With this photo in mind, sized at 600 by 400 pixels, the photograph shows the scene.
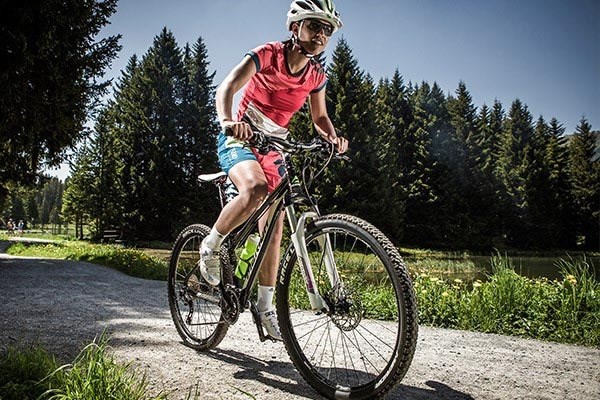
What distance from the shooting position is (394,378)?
216 cm

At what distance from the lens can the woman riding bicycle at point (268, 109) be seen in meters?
2.78

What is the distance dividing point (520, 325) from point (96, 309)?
14.9ft

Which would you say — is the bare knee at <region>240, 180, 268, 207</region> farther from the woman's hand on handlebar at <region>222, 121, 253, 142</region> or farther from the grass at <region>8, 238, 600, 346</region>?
the grass at <region>8, 238, 600, 346</region>

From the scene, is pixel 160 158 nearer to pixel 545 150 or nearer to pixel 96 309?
pixel 96 309

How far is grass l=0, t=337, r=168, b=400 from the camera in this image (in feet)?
6.63

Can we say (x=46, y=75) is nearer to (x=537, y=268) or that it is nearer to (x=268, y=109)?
(x=268, y=109)

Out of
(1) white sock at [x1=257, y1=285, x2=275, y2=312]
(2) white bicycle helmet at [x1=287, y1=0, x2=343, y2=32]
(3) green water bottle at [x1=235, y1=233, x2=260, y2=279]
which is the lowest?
(1) white sock at [x1=257, y1=285, x2=275, y2=312]

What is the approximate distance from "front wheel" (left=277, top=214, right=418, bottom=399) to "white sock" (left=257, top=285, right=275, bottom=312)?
211 millimetres

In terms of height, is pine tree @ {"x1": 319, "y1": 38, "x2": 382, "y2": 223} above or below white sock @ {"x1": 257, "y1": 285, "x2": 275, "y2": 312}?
above

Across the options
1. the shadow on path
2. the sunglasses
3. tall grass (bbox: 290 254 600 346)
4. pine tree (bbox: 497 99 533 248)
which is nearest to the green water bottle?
the shadow on path

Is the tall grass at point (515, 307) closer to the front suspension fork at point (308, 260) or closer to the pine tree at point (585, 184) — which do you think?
the front suspension fork at point (308, 260)

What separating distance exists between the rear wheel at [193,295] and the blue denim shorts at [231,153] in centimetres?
64

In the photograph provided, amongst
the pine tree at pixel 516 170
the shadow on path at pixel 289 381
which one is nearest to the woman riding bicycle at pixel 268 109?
the shadow on path at pixel 289 381

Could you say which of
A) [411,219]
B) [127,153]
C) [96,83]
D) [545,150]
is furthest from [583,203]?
[96,83]
